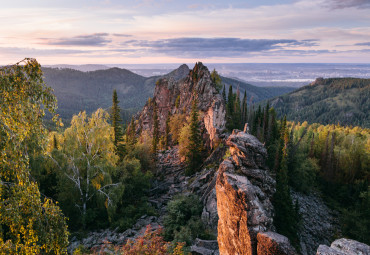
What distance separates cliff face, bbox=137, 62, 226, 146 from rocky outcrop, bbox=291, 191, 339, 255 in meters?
22.0

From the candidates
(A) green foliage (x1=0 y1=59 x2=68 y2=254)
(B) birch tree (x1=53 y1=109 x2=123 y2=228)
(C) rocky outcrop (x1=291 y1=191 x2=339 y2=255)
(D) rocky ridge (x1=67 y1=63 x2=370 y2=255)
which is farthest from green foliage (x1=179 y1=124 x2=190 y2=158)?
(A) green foliage (x1=0 y1=59 x2=68 y2=254)

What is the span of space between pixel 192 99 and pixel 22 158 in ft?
188

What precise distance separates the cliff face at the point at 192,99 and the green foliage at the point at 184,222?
18.5 meters

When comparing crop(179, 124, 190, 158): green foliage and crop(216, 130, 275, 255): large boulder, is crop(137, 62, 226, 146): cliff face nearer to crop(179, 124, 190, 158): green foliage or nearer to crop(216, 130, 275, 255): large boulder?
crop(179, 124, 190, 158): green foliage

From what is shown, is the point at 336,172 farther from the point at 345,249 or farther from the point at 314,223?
the point at 345,249

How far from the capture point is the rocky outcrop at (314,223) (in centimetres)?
3888

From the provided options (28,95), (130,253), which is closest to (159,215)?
(130,253)

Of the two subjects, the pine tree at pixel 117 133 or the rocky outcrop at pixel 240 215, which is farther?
the pine tree at pixel 117 133

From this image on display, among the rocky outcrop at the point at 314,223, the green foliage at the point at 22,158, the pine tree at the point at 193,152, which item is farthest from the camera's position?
the pine tree at the point at 193,152

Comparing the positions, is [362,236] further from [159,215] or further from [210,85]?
[210,85]

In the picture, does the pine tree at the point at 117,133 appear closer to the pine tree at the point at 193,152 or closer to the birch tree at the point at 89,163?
the birch tree at the point at 89,163

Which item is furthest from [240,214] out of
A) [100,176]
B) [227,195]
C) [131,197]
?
[131,197]

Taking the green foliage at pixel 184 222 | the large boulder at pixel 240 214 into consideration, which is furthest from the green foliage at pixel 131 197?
the large boulder at pixel 240 214

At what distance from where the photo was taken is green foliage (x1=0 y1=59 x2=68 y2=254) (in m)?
5.84
